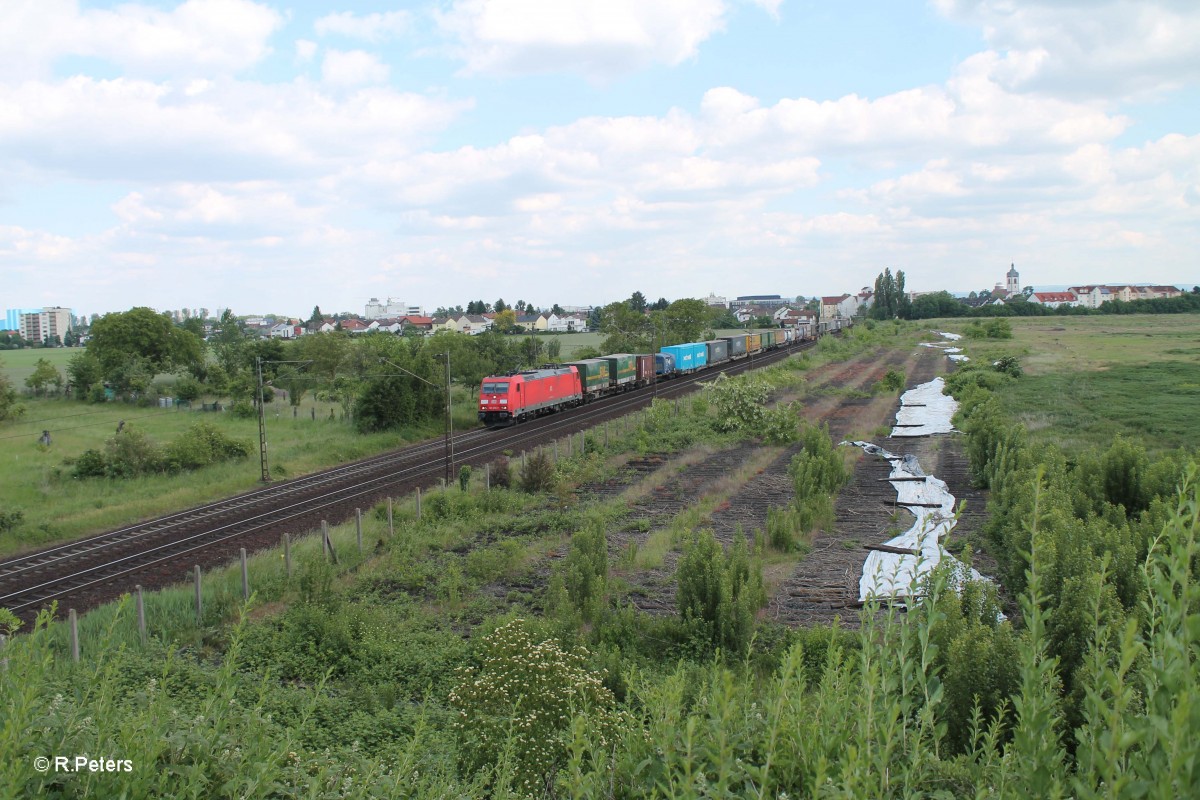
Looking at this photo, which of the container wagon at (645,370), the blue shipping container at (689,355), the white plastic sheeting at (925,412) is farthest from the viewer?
the blue shipping container at (689,355)

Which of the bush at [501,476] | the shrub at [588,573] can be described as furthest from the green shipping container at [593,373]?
the shrub at [588,573]

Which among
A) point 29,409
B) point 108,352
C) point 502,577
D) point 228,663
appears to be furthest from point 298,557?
point 108,352

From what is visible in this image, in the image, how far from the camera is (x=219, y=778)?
5832 mm

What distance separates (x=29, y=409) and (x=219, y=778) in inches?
2320

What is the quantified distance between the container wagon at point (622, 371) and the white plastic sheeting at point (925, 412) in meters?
18.2

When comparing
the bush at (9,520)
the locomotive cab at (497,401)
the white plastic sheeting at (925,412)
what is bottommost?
the bush at (9,520)

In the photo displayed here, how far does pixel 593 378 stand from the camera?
51281 mm

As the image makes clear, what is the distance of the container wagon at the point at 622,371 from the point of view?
54334 millimetres

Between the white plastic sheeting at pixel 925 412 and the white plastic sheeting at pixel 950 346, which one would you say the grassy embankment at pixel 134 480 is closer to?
the white plastic sheeting at pixel 925 412

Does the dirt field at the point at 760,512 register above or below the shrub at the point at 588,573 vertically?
below

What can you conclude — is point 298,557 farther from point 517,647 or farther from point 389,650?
point 517,647

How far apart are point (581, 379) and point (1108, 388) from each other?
3224cm

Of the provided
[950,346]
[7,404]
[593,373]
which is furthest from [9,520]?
[950,346]

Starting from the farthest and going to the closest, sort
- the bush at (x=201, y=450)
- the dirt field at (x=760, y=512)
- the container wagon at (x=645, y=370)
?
the container wagon at (x=645, y=370)
the bush at (x=201, y=450)
the dirt field at (x=760, y=512)
